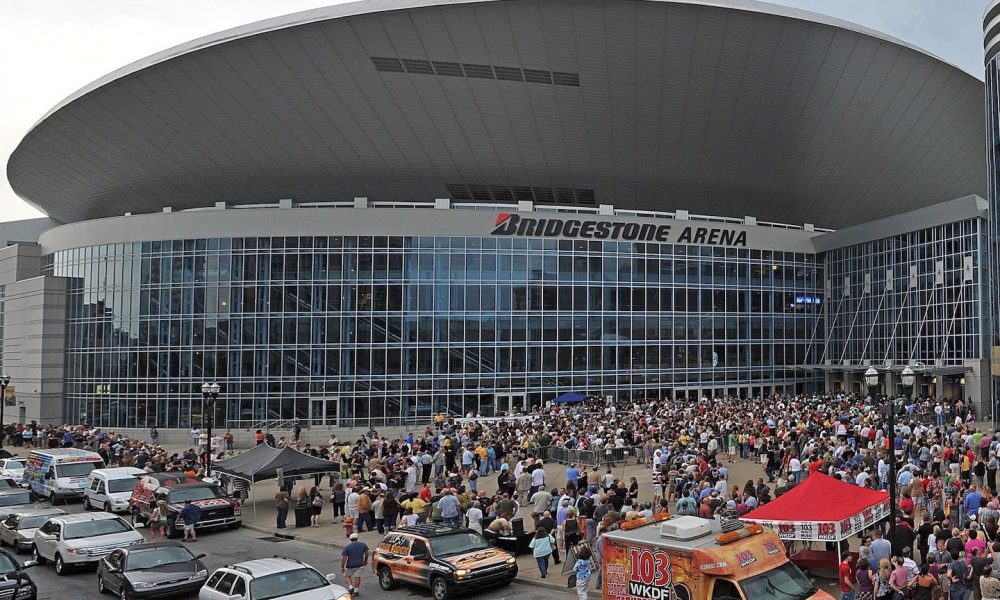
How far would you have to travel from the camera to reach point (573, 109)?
172 ft

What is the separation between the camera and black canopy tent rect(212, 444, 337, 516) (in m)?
25.4

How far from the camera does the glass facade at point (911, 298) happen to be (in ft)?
164

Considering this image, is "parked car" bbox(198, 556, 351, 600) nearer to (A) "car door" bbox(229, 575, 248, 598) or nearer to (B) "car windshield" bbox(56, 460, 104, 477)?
(A) "car door" bbox(229, 575, 248, 598)

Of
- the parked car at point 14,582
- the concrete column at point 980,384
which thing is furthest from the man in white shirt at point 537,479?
the concrete column at point 980,384

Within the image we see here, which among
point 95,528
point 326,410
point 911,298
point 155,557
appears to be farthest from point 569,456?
point 911,298

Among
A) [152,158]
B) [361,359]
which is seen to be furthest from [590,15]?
[152,158]

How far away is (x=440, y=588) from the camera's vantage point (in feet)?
51.8

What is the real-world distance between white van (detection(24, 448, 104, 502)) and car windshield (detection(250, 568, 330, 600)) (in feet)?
58.5

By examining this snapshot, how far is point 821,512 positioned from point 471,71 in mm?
39946

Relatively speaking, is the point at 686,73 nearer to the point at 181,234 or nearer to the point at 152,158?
the point at 181,234

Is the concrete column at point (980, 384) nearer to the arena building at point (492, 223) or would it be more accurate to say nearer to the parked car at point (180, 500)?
the arena building at point (492, 223)

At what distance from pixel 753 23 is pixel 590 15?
950 cm

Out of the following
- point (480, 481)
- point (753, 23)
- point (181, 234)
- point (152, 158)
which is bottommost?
point (480, 481)

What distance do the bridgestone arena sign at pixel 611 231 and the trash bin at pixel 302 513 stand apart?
31568 mm
